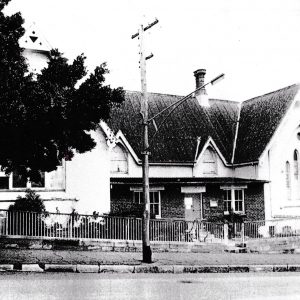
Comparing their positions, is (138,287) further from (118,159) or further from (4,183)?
(118,159)

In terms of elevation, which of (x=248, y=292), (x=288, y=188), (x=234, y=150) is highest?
(x=234, y=150)

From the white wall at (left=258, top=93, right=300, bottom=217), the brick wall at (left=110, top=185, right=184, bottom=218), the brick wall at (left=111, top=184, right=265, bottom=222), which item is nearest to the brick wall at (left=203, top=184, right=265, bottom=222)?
the brick wall at (left=111, top=184, right=265, bottom=222)

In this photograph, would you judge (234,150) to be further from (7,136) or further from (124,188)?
(7,136)

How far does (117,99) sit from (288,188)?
16.7 meters

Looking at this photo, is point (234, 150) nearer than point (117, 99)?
No

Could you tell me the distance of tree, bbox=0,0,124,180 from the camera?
46.2ft

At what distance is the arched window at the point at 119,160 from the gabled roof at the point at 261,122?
6784mm

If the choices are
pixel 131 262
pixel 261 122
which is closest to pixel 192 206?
pixel 261 122

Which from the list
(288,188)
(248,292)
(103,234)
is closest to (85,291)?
(248,292)

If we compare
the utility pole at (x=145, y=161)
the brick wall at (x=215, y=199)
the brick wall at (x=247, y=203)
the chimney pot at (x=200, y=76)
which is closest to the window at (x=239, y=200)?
the brick wall at (x=247, y=203)

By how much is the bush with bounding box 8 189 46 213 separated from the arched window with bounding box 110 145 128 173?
19.5ft

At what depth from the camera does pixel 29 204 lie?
20922 millimetres

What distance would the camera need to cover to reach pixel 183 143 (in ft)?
95.1

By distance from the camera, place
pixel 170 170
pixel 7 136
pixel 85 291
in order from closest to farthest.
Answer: pixel 85 291, pixel 7 136, pixel 170 170
